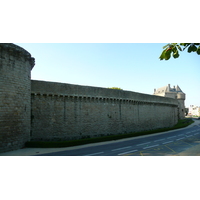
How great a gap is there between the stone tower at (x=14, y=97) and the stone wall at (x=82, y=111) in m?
1.83

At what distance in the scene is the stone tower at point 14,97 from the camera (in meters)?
12.1

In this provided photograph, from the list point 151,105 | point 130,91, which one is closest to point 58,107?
point 130,91

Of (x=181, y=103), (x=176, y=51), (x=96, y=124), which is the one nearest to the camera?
(x=176, y=51)

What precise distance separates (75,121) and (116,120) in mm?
6939

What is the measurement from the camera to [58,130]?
1716cm

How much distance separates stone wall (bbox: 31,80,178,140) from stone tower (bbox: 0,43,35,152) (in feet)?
6.01

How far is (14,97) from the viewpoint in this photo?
1288 centimetres

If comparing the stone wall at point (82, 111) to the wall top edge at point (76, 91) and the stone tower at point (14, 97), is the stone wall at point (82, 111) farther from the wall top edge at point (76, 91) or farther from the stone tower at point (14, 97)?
the stone tower at point (14, 97)

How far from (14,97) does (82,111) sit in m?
8.26

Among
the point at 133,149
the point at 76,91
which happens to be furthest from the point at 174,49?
the point at 76,91

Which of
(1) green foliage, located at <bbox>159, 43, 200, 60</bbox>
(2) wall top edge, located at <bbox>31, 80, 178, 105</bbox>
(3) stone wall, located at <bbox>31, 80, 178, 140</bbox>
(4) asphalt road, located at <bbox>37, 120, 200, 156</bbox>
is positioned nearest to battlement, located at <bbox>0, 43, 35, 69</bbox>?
(2) wall top edge, located at <bbox>31, 80, 178, 105</bbox>

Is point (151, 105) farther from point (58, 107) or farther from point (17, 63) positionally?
point (17, 63)

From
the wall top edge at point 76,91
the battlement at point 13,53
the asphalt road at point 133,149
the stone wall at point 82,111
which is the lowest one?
the asphalt road at point 133,149

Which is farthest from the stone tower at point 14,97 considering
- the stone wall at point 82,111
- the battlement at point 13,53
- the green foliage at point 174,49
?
the green foliage at point 174,49
